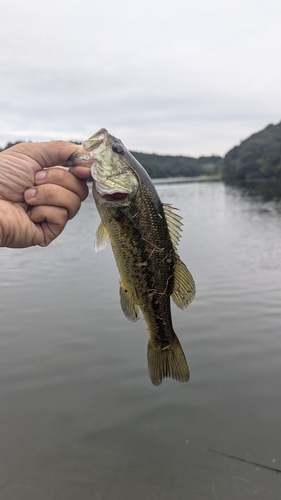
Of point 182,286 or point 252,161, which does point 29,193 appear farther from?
point 252,161

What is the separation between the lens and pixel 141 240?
3.12 metres

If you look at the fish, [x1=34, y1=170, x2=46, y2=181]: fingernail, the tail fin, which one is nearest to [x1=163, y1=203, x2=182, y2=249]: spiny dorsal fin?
the fish

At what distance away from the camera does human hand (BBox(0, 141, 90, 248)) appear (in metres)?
3.32

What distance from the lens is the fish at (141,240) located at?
3059 mm

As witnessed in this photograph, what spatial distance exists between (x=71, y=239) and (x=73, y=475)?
19606mm

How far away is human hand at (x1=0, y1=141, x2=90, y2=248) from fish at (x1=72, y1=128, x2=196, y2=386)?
185 millimetres

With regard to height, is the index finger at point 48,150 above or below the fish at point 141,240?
above

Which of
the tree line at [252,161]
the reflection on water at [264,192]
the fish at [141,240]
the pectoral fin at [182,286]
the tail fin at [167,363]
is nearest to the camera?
the fish at [141,240]

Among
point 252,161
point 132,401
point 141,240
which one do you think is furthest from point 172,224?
point 252,161

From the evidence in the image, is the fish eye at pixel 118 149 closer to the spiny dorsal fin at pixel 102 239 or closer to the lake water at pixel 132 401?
the spiny dorsal fin at pixel 102 239

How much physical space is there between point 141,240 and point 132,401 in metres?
4.43

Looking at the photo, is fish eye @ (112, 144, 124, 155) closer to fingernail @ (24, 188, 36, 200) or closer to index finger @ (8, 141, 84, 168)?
index finger @ (8, 141, 84, 168)

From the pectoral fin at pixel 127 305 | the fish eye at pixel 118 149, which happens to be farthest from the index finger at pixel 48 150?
the pectoral fin at pixel 127 305

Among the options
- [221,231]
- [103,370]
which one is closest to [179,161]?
[221,231]
